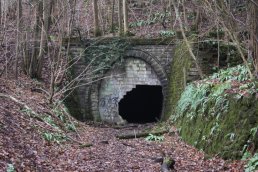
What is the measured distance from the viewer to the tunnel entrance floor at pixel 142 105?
22064 millimetres

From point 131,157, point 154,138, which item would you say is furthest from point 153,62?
point 131,157

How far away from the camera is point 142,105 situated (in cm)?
2306

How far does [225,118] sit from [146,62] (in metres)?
10.6

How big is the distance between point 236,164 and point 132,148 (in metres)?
4.08

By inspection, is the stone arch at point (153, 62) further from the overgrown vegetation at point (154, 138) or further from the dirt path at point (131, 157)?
the dirt path at point (131, 157)

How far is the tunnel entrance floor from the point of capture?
22064 millimetres

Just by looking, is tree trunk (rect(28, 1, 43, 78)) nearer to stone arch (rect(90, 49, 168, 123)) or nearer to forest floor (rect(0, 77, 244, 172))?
stone arch (rect(90, 49, 168, 123))

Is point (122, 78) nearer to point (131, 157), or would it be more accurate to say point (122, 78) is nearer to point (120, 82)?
point (120, 82)

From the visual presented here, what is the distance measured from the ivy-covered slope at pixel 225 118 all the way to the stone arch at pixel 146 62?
21.9ft

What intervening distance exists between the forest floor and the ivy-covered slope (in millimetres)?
312

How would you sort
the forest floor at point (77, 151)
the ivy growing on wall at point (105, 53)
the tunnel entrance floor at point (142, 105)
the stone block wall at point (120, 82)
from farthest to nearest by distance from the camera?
the tunnel entrance floor at point (142, 105) → the ivy growing on wall at point (105, 53) → the stone block wall at point (120, 82) → the forest floor at point (77, 151)

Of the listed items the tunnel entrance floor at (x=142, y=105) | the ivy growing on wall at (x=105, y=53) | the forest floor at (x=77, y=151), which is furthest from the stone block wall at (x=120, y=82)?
the forest floor at (x=77, y=151)

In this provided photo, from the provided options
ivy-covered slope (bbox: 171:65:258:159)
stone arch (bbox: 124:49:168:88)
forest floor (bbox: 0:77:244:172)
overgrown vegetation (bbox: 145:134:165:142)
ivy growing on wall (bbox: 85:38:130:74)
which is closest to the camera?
forest floor (bbox: 0:77:244:172)

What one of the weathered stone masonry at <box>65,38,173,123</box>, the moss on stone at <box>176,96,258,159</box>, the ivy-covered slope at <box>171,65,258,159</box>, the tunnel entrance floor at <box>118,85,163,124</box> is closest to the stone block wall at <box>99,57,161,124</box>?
the weathered stone masonry at <box>65,38,173,123</box>
